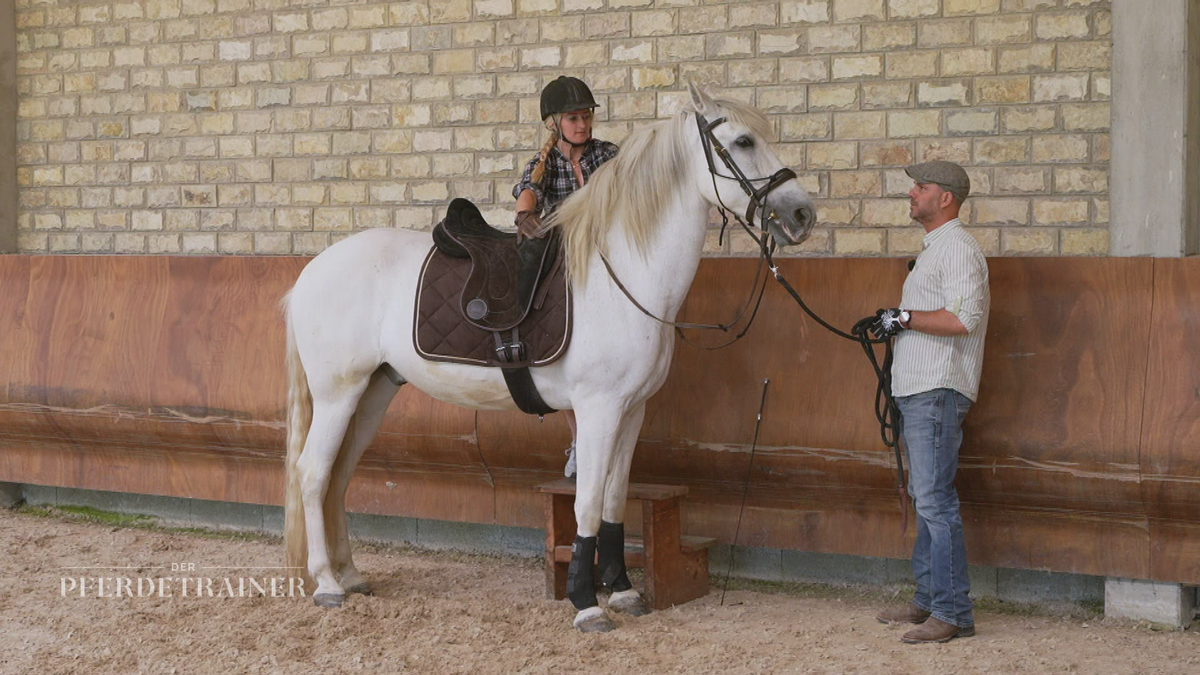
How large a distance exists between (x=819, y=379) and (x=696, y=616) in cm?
103

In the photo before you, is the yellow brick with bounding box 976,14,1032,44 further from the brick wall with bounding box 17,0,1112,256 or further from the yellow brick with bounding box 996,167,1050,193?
the yellow brick with bounding box 996,167,1050,193

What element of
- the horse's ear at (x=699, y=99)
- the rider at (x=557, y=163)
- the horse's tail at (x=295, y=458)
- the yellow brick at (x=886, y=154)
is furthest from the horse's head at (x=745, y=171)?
the yellow brick at (x=886, y=154)

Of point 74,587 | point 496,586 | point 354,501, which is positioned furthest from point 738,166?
point 74,587

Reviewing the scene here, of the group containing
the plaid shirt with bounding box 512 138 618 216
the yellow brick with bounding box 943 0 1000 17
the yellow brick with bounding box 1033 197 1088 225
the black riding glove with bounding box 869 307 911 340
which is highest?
Result: the yellow brick with bounding box 943 0 1000 17

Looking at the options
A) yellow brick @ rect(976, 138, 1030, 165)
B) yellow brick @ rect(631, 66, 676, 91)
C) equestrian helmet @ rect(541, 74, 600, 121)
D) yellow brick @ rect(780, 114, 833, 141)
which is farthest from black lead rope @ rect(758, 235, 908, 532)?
yellow brick @ rect(631, 66, 676, 91)

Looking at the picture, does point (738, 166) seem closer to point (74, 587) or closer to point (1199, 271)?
point (1199, 271)

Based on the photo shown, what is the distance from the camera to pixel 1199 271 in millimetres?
4184

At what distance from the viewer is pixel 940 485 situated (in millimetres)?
4070

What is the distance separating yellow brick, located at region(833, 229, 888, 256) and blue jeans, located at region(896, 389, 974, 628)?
198 centimetres

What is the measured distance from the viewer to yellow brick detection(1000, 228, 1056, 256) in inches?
223

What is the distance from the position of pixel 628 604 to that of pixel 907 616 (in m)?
0.99

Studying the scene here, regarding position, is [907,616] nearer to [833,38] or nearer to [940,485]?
[940,485]

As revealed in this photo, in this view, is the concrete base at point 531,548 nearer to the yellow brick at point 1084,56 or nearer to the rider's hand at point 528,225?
the rider's hand at point 528,225

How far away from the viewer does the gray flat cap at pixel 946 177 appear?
13.2 feet
